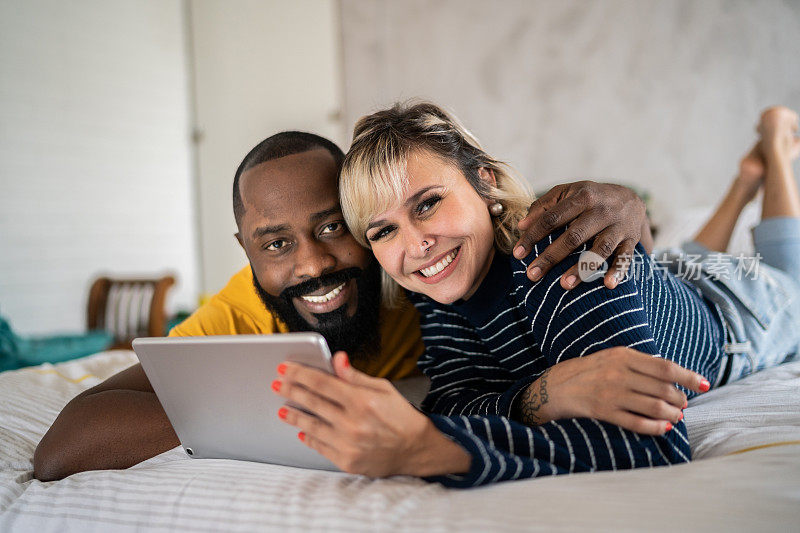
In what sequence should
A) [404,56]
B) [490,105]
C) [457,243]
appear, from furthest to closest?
[404,56]
[490,105]
[457,243]

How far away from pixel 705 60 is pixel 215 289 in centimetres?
356

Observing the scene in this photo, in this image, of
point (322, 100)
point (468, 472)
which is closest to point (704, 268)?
point (468, 472)

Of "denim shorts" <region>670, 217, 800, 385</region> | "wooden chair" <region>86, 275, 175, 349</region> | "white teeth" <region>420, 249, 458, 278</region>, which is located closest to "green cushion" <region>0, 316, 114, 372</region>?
"wooden chair" <region>86, 275, 175, 349</region>

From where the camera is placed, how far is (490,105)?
328 cm

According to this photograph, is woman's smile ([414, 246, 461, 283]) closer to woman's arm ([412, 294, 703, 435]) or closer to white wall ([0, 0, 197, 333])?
woman's arm ([412, 294, 703, 435])

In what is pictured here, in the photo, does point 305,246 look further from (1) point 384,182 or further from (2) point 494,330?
(2) point 494,330

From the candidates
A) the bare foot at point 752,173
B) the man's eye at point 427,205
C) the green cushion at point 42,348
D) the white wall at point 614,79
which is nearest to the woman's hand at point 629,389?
the man's eye at point 427,205

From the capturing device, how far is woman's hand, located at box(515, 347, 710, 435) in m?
0.77

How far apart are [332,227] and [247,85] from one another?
3414 millimetres

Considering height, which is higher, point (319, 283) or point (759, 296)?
point (319, 283)

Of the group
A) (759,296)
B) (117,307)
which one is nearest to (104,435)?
(759,296)

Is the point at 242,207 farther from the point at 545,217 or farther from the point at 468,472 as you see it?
the point at 468,472

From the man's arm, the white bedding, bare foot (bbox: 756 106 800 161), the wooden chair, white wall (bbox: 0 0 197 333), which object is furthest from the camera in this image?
white wall (bbox: 0 0 197 333)

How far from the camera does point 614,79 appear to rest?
2.91 meters
